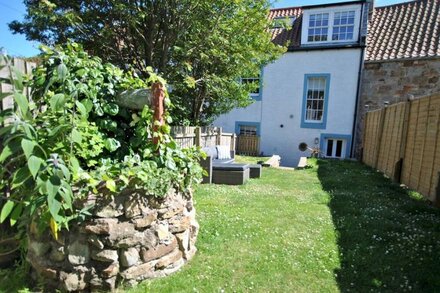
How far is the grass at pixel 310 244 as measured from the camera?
2.71m

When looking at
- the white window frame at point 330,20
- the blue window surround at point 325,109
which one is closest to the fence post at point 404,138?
the blue window surround at point 325,109

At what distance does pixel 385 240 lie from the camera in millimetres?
3680

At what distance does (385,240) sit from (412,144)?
12.2 feet

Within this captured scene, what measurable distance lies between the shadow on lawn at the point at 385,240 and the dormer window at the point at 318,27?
368 inches

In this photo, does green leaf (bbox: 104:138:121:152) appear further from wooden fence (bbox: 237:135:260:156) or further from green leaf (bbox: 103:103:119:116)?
wooden fence (bbox: 237:135:260:156)

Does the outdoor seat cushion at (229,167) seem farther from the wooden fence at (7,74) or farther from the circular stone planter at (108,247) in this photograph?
the wooden fence at (7,74)

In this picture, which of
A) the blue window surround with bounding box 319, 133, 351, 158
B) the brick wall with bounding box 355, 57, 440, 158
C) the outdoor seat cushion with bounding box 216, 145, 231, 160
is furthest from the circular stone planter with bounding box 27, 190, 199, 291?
the blue window surround with bounding box 319, 133, 351, 158

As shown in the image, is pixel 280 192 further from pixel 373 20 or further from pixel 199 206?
pixel 373 20

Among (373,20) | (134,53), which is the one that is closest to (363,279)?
(134,53)

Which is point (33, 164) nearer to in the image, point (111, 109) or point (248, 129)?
point (111, 109)

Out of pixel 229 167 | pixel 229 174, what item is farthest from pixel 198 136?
pixel 229 174

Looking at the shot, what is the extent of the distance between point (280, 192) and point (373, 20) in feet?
41.1

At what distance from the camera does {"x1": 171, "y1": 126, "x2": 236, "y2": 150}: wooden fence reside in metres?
7.01

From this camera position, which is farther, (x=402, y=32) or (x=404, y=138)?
(x=402, y=32)
